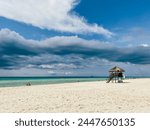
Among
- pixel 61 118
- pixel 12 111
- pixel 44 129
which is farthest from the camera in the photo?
pixel 12 111

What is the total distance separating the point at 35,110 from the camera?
1104cm

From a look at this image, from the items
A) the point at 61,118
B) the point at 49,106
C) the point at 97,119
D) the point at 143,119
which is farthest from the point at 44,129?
the point at 49,106

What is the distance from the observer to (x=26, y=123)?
27.0ft

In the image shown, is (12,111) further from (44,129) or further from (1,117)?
(44,129)

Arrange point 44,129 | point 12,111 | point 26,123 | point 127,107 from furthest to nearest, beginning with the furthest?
point 127,107
point 12,111
point 26,123
point 44,129

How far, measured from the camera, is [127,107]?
1160 centimetres

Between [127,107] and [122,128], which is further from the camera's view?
[127,107]

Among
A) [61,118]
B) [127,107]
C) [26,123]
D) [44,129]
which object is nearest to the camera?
[44,129]

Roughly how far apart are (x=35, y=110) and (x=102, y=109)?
2935 mm

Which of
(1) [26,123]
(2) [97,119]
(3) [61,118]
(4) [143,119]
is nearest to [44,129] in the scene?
(1) [26,123]

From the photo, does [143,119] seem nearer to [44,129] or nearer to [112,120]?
[112,120]

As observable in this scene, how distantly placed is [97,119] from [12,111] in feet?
13.2

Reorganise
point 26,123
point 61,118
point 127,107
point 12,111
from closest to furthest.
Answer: point 26,123 < point 61,118 < point 12,111 < point 127,107

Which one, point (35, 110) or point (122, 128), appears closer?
point (122, 128)
